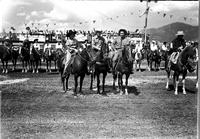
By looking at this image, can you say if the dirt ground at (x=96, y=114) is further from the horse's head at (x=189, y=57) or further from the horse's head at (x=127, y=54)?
the horse's head at (x=127, y=54)

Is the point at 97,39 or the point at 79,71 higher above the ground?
the point at 97,39

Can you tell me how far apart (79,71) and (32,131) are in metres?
5.52

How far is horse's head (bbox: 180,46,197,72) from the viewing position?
1351 centimetres

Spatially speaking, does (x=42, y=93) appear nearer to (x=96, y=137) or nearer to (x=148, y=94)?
(x=148, y=94)

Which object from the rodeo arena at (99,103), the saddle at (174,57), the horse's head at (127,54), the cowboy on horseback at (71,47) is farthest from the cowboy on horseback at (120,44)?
the saddle at (174,57)

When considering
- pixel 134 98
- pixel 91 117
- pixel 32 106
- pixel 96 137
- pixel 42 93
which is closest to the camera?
pixel 96 137

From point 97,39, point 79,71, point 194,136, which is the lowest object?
point 194,136

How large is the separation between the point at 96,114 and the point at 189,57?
Result: 574 centimetres

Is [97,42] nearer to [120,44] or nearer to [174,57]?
[120,44]

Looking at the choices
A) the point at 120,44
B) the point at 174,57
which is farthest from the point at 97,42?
the point at 174,57

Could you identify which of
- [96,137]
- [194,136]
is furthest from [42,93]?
[194,136]

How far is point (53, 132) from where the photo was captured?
7891mm

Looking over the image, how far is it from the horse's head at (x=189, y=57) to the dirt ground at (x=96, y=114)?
1.35 meters

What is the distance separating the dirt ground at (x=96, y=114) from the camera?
7.92 m
